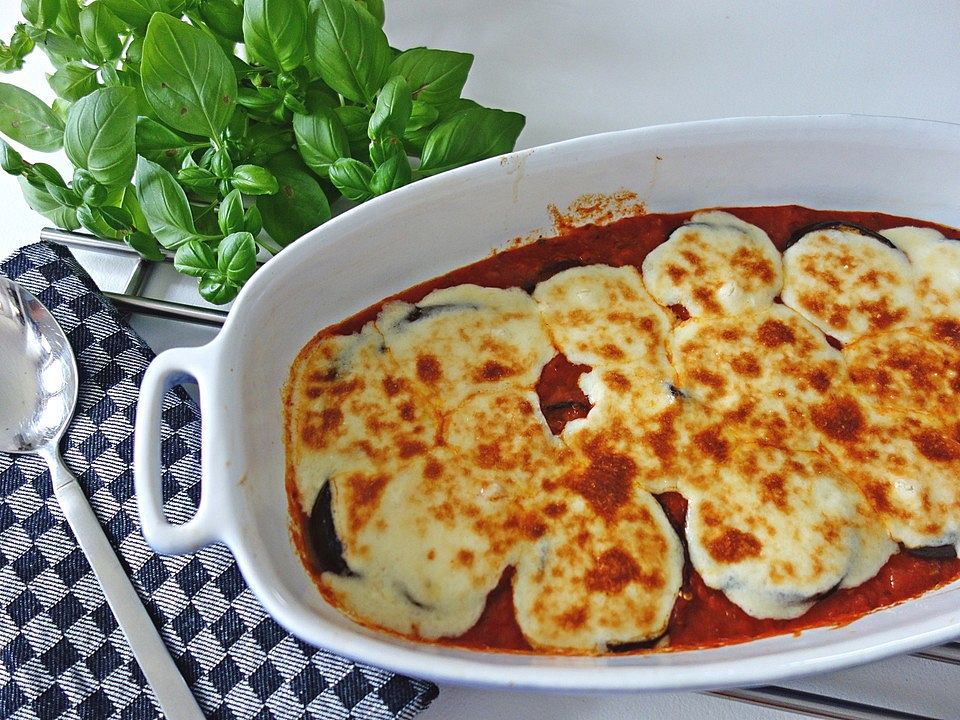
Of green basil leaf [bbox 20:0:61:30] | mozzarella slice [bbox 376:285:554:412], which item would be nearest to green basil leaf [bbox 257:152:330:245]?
mozzarella slice [bbox 376:285:554:412]

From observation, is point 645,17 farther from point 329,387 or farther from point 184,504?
point 184,504

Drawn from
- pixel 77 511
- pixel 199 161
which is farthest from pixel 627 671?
pixel 199 161

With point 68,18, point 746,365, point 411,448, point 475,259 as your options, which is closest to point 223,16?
point 68,18

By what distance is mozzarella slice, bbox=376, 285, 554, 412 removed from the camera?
52.0 inches

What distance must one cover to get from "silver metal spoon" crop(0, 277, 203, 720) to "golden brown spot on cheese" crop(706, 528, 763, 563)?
752 mm

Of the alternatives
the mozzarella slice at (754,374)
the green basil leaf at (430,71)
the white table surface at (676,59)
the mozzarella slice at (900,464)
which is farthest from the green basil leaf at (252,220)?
the mozzarella slice at (900,464)

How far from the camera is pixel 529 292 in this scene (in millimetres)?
1409

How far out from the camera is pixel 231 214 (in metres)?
1.29

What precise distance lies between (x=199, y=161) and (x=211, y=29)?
0.75 feet

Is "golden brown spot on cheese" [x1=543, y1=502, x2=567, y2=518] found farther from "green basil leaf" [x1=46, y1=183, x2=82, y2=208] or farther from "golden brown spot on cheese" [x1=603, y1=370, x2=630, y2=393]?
"green basil leaf" [x1=46, y1=183, x2=82, y2=208]

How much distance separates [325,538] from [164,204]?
58 cm

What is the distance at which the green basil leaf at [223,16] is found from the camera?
141 cm

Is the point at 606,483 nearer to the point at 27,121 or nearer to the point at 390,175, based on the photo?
the point at 390,175

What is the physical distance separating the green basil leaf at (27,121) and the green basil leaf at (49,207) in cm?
8
